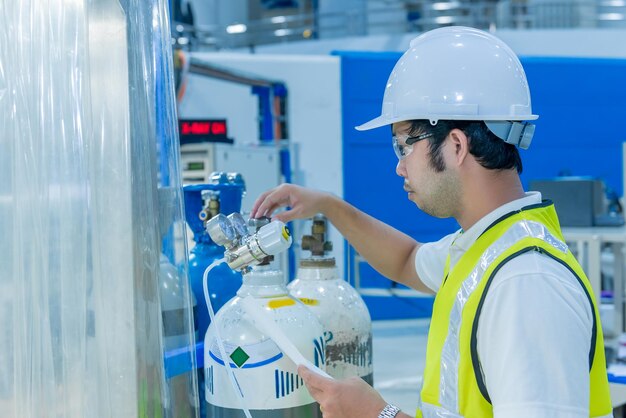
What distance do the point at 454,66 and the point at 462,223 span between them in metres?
0.25

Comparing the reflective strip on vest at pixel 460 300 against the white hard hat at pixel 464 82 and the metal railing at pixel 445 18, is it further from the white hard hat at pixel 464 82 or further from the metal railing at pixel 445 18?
the metal railing at pixel 445 18

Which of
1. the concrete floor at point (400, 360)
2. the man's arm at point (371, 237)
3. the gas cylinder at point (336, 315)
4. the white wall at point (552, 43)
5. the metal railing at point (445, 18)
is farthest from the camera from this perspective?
the metal railing at point (445, 18)

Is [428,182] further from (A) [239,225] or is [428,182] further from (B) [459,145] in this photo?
(A) [239,225]

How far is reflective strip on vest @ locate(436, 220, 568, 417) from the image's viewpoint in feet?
3.26

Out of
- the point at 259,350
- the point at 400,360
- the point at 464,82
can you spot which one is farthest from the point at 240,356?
the point at 400,360

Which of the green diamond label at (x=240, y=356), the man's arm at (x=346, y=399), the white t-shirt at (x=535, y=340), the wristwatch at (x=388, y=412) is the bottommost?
the wristwatch at (x=388, y=412)

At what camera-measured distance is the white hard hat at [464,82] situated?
107 cm

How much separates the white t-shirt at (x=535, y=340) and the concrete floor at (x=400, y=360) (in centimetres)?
243

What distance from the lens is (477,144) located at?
3.54ft

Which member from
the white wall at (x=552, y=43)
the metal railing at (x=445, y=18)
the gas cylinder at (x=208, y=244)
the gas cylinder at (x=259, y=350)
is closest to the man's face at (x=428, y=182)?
the gas cylinder at (x=259, y=350)

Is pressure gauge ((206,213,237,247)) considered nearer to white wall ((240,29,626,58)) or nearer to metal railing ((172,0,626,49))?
white wall ((240,29,626,58))

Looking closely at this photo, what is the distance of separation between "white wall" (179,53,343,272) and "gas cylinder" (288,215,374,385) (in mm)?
3781

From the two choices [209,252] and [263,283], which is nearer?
[263,283]

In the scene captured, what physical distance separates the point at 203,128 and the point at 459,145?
274cm
